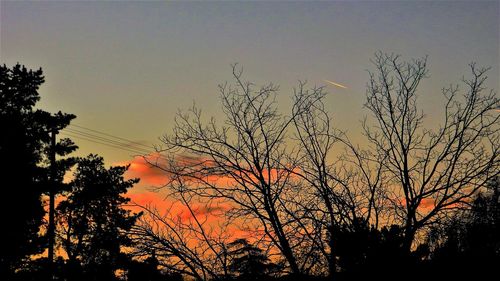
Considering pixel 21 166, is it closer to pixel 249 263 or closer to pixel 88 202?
pixel 88 202

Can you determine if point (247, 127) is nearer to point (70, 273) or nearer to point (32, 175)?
point (70, 273)

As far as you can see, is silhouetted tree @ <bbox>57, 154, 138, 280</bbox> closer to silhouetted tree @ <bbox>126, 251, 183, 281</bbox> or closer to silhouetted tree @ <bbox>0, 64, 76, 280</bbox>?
silhouetted tree @ <bbox>0, 64, 76, 280</bbox>

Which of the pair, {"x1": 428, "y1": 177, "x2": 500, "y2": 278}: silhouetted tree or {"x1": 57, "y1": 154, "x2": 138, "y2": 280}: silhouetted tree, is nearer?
{"x1": 428, "y1": 177, "x2": 500, "y2": 278}: silhouetted tree

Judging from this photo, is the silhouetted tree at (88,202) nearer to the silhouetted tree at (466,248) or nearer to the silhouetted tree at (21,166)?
the silhouetted tree at (21,166)

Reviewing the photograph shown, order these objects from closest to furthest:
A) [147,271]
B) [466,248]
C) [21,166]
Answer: [147,271]
[466,248]
[21,166]

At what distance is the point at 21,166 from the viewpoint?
27.8m

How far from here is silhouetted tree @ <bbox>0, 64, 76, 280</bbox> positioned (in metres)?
26.9

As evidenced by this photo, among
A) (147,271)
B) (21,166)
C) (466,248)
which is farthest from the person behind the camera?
(21,166)

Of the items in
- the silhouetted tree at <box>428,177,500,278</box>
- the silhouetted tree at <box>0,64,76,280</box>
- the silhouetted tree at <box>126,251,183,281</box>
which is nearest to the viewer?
the silhouetted tree at <box>126,251,183,281</box>

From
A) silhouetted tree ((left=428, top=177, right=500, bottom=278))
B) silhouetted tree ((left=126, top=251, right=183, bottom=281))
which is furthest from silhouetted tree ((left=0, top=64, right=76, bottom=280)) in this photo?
silhouetted tree ((left=428, top=177, right=500, bottom=278))

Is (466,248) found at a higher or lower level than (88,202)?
lower

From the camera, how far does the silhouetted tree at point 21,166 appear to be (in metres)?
26.9

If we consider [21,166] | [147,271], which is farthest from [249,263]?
[21,166]

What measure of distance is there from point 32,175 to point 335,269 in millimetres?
22477
